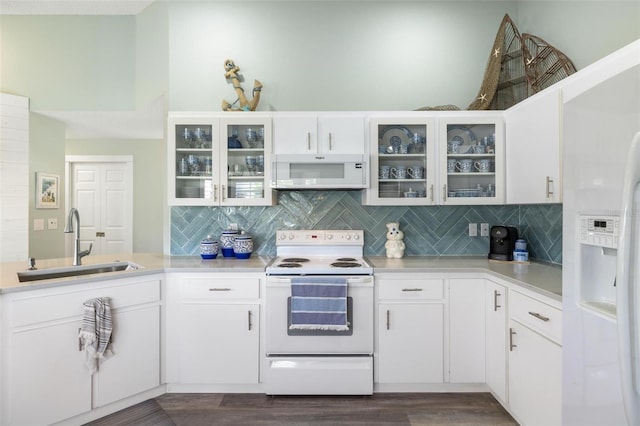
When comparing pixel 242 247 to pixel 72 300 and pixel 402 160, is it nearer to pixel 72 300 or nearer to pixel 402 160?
pixel 72 300

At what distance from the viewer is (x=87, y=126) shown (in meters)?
4.21

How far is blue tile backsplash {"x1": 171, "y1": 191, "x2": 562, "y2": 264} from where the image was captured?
300cm

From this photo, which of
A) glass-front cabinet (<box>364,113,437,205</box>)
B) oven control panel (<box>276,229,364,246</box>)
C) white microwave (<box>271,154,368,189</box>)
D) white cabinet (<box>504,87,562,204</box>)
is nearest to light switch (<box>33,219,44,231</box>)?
oven control panel (<box>276,229,364,246</box>)

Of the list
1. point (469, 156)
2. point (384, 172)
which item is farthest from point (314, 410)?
point (469, 156)

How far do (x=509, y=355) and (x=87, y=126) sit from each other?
16.2 ft

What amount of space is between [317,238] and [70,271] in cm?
180

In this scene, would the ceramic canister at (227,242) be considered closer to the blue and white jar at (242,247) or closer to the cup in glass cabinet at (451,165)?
the blue and white jar at (242,247)

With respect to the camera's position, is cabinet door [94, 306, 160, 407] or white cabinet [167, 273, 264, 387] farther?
white cabinet [167, 273, 264, 387]

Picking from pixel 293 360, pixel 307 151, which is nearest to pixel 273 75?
pixel 307 151

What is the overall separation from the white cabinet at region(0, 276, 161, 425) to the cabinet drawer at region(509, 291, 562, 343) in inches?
90.1

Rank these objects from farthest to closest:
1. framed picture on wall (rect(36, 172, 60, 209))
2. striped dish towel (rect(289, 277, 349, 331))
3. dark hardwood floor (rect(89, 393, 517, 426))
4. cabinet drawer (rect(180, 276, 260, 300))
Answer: framed picture on wall (rect(36, 172, 60, 209))
cabinet drawer (rect(180, 276, 260, 300))
striped dish towel (rect(289, 277, 349, 331))
dark hardwood floor (rect(89, 393, 517, 426))

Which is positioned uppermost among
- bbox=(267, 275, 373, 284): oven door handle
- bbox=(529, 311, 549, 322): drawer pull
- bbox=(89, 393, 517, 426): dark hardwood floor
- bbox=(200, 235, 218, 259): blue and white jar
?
bbox=(200, 235, 218, 259): blue and white jar

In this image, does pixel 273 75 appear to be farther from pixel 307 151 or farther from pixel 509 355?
pixel 509 355

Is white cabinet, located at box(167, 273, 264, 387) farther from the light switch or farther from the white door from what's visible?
the white door
